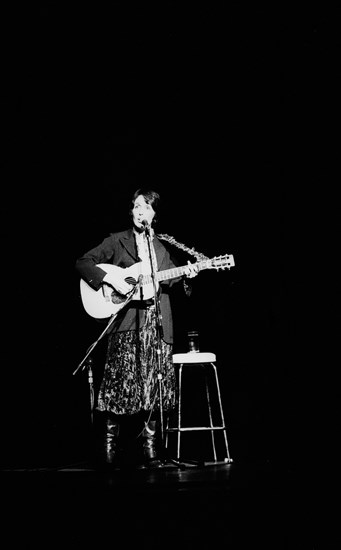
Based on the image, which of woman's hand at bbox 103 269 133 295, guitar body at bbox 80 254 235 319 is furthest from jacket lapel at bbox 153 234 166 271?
woman's hand at bbox 103 269 133 295

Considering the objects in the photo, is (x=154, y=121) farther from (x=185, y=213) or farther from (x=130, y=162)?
(x=185, y=213)

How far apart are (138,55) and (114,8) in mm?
361

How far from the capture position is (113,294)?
11.8ft

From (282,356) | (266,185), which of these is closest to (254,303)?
(282,356)

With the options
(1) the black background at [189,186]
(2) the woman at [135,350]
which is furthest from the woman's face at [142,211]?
(1) the black background at [189,186]

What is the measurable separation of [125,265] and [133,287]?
0.77 ft

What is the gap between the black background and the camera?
159 inches

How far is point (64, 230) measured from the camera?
447 cm

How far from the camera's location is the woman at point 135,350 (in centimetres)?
345

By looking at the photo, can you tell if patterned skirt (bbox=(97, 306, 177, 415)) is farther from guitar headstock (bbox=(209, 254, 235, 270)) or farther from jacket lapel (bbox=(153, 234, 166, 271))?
guitar headstock (bbox=(209, 254, 235, 270))

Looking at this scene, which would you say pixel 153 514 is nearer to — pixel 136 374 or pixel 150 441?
pixel 150 441

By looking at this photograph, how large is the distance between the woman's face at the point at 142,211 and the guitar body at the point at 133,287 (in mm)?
282

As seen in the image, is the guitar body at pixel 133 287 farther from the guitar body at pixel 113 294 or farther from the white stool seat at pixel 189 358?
the white stool seat at pixel 189 358

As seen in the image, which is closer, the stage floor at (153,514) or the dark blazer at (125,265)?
the stage floor at (153,514)
